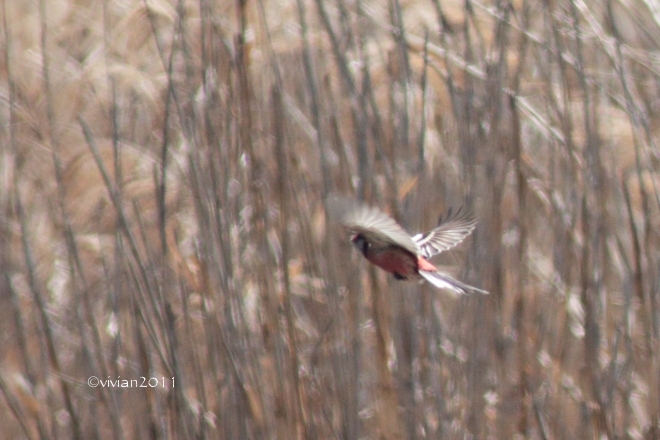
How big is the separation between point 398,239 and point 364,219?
0.16 ft

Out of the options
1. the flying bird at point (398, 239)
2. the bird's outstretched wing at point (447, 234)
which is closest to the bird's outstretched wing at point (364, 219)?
the flying bird at point (398, 239)

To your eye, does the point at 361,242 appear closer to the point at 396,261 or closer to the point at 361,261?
the point at 396,261

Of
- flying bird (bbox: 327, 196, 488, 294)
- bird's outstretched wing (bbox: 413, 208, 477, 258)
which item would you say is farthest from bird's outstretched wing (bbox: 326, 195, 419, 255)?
bird's outstretched wing (bbox: 413, 208, 477, 258)

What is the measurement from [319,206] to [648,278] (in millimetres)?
467

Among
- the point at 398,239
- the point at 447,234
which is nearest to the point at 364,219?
the point at 398,239

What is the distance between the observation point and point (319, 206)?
134cm

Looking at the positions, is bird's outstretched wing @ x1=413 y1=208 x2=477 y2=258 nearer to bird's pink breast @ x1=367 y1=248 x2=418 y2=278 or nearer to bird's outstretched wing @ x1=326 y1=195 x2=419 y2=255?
bird's pink breast @ x1=367 y1=248 x2=418 y2=278

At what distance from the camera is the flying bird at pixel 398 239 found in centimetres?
87

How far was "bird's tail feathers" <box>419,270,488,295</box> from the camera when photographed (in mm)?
963

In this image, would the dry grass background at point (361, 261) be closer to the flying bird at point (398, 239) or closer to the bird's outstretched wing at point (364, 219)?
the flying bird at point (398, 239)

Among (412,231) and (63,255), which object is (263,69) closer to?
(63,255)

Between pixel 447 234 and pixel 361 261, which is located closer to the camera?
A: pixel 447 234

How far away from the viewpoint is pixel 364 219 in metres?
Answer: 0.88

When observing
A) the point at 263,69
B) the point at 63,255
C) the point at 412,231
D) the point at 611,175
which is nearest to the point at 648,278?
the point at 611,175
